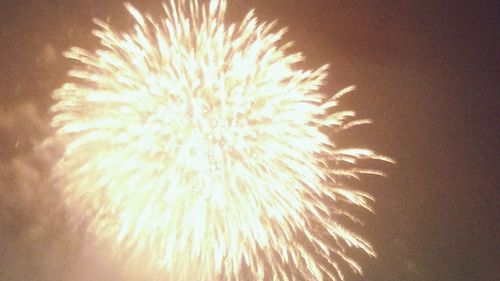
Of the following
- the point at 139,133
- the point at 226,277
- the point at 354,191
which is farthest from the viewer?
the point at 354,191

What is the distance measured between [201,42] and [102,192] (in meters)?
1.37

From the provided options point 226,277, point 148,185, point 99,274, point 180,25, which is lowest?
point 226,277

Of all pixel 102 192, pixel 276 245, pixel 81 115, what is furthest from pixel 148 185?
pixel 276 245

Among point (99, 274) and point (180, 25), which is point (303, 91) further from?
point (99, 274)

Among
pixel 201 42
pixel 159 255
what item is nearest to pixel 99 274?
pixel 159 255

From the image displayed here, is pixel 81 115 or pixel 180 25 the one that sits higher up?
pixel 180 25

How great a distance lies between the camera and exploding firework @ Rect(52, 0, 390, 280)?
466 cm

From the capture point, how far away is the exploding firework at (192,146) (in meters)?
4.66

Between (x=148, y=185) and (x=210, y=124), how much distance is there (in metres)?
0.65

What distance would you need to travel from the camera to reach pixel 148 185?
4.67 metres

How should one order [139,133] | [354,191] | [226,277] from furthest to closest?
1. [354,191]
2. [226,277]
3. [139,133]

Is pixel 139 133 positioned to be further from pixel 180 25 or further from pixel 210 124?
pixel 180 25

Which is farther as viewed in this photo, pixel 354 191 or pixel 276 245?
pixel 354 191

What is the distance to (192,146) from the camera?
15.4ft
